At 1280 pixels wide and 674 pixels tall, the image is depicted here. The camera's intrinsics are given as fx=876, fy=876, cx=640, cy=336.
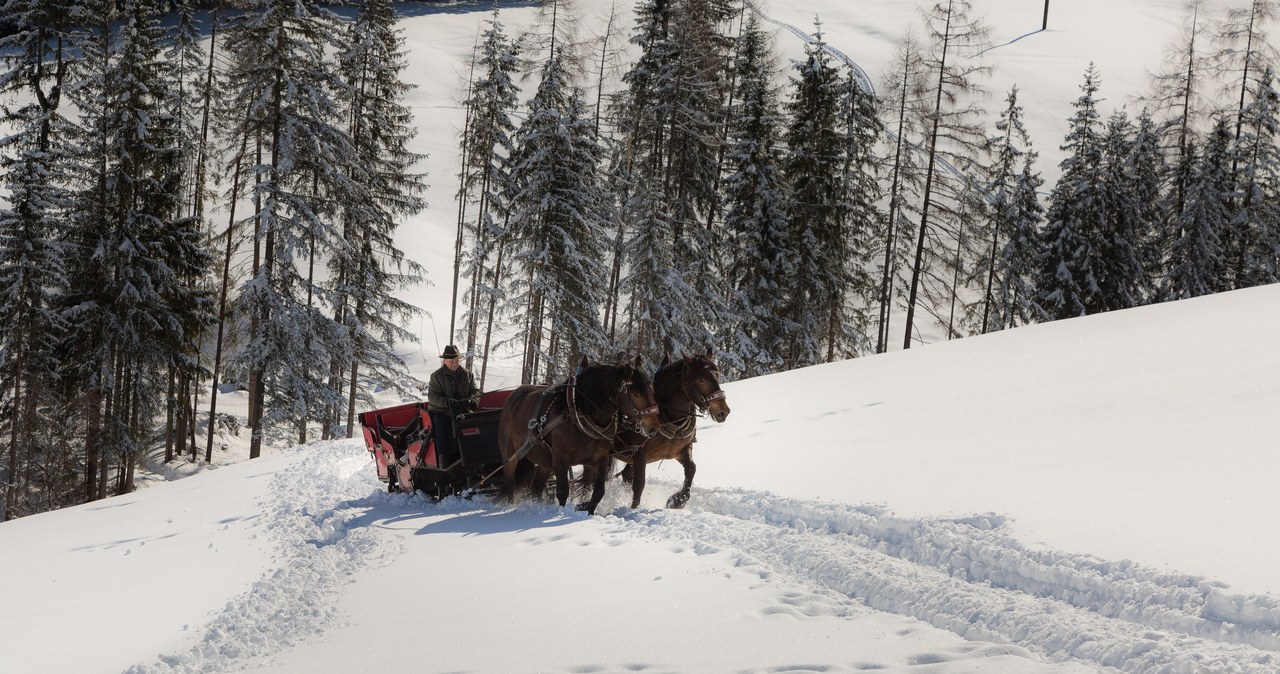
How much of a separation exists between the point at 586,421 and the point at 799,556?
3.21 metres

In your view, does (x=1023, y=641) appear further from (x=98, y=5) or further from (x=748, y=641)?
(x=98, y=5)

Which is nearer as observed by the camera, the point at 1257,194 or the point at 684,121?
the point at 684,121

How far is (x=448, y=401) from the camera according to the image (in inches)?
436

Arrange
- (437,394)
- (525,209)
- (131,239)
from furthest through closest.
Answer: (525,209) → (131,239) → (437,394)

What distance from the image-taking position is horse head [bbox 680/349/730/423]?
29.9 feet

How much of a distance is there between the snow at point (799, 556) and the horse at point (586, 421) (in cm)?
50

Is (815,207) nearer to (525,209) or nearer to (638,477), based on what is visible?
(525,209)

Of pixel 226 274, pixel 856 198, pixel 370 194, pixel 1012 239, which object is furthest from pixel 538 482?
pixel 1012 239

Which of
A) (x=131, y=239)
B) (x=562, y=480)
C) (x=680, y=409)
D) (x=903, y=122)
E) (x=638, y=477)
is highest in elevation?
(x=903, y=122)

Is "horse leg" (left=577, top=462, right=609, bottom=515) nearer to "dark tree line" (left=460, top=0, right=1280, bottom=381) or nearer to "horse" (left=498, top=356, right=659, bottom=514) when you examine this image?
"horse" (left=498, top=356, right=659, bottom=514)

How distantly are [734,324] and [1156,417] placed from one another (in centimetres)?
2056

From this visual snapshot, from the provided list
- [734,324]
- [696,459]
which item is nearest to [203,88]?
[734,324]

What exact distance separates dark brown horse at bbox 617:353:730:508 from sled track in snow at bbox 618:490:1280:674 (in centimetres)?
135

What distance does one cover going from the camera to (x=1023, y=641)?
15.3 ft
